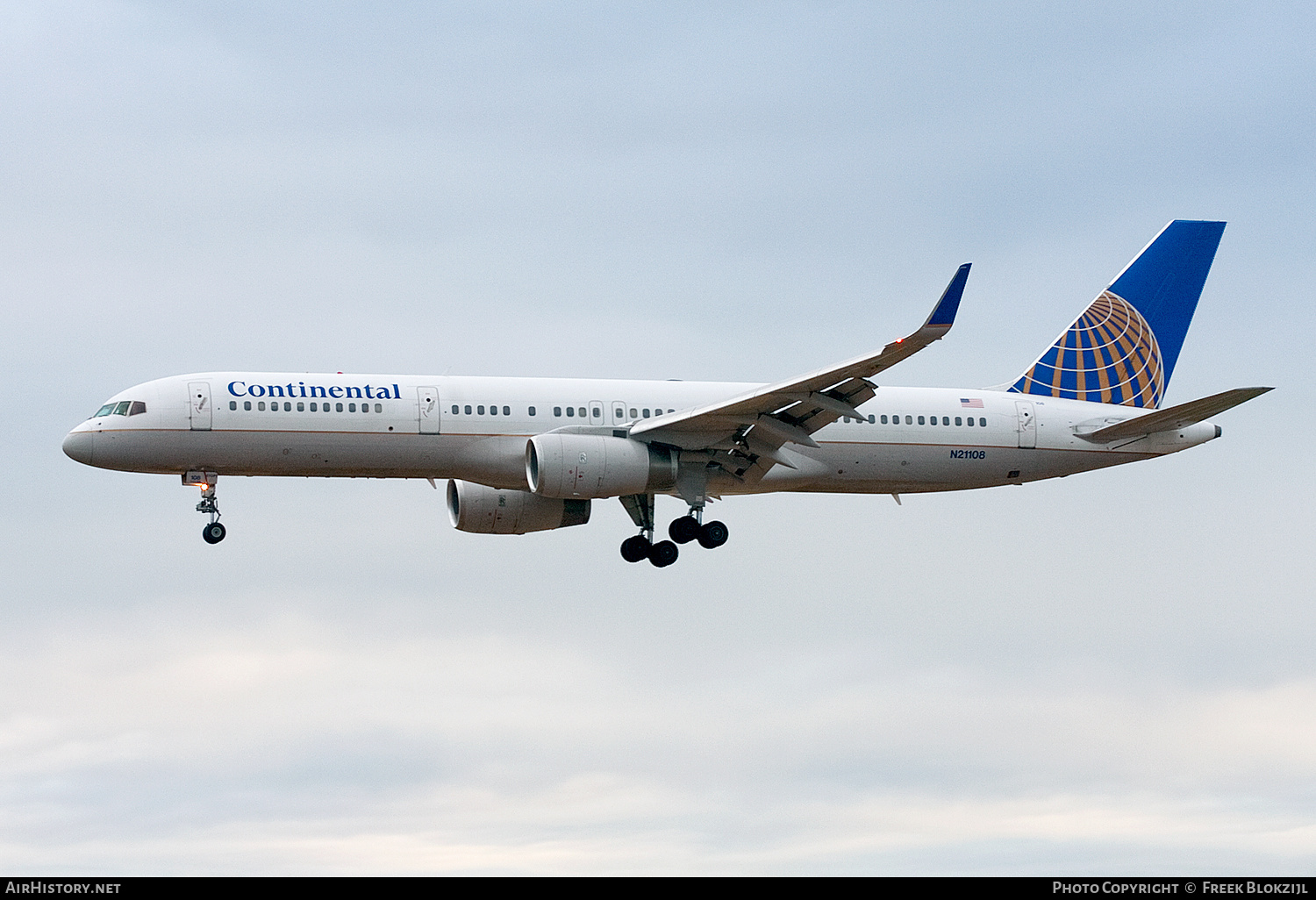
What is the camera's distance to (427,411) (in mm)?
41875

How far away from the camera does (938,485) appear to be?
1810 inches

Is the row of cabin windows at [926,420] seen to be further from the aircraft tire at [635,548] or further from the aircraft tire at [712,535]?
the aircraft tire at [635,548]

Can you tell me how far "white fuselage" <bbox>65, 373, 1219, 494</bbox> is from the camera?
41.1 meters

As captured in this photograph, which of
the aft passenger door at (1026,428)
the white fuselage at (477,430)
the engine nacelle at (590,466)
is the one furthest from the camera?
the aft passenger door at (1026,428)

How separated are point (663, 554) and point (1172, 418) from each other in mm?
13131

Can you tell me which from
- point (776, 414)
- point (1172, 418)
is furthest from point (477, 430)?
point (1172, 418)

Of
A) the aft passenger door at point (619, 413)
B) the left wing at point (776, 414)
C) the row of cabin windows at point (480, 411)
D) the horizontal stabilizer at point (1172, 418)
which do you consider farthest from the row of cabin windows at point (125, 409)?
the horizontal stabilizer at point (1172, 418)

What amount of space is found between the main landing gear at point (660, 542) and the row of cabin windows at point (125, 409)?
1191cm

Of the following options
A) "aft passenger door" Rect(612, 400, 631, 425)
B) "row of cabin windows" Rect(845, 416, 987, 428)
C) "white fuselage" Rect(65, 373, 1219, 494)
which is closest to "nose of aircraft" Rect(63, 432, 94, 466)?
"white fuselage" Rect(65, 373, 1219, 494)

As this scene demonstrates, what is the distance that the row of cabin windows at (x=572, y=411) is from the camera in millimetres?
42250

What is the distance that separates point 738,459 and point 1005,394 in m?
8.26

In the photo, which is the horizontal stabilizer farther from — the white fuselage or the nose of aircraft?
the nose of aircraft

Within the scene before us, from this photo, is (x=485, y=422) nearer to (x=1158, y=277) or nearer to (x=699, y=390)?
(x=699, y=390)

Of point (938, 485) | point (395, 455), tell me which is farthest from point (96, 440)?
point (938, 485)
